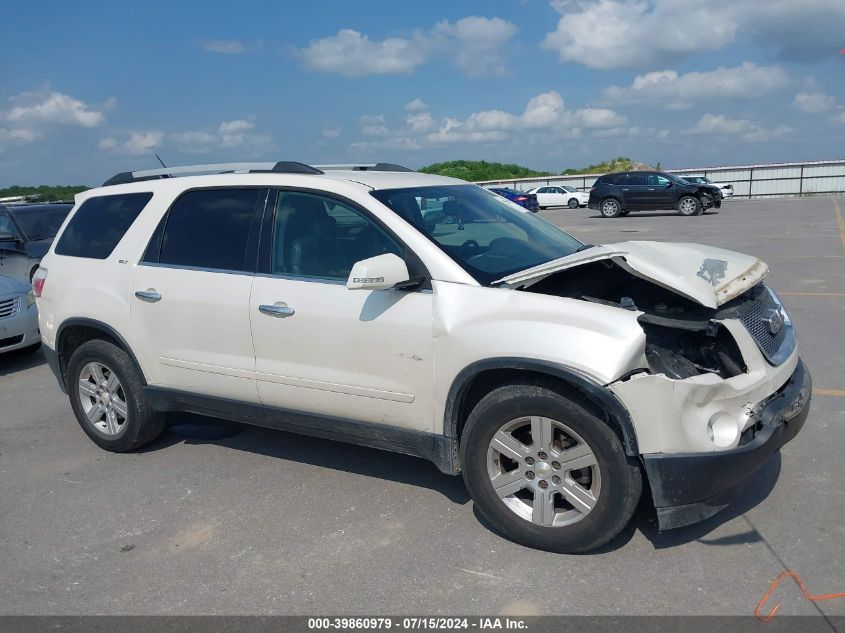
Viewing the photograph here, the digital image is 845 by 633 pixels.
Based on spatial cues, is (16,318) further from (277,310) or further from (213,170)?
(277,310)

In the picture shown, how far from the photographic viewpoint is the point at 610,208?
96.9 feet

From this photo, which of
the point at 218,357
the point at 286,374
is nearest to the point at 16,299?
the point at 218,357

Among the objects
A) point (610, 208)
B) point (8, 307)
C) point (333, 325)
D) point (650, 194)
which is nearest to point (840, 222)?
point (650, 194)

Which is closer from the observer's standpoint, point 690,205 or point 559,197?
point 690,205

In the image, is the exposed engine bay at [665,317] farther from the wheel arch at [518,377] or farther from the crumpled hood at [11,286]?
the crumpled hood at [11,286]

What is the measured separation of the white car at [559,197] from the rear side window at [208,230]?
36804 millimetres

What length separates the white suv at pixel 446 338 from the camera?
3.38 m

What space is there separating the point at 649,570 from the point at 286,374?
2.18 metres

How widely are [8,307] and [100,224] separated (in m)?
3.70

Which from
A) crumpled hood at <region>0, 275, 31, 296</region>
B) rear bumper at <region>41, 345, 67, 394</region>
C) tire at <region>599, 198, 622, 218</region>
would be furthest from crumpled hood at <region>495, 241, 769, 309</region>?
tire at <region>599, 198, 622, 218</region>

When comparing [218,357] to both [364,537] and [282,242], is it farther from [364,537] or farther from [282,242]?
[364,537]

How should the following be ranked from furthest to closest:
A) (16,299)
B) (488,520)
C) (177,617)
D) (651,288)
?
(16,299) → (651,288) → (488,520) → (177,617)

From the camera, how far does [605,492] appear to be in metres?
3.43

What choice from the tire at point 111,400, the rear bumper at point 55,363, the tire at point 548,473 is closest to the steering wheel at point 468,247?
the tire at point 548,473
